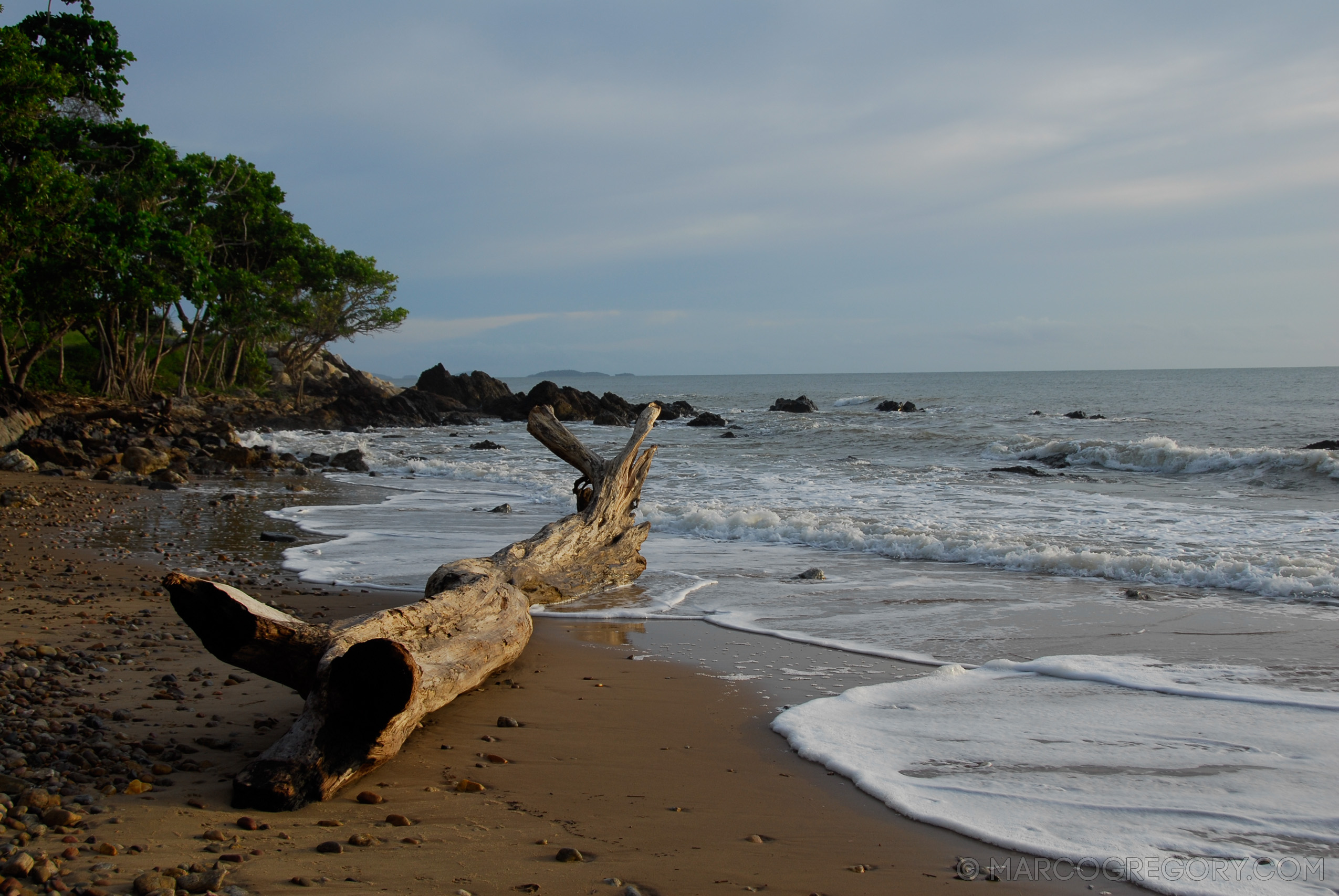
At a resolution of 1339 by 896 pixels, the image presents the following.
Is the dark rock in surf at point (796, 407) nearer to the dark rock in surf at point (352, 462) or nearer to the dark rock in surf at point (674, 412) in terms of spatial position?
the dark rock in surf at point (674, 412)

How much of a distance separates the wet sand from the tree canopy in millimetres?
13678

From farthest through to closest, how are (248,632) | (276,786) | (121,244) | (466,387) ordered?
(466,387), (121,244), (248,632), (276,786)

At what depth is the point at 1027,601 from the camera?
7.10 meters

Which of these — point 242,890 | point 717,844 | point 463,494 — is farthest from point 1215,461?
point 242,890

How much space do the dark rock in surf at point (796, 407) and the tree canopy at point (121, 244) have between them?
22.0 metres

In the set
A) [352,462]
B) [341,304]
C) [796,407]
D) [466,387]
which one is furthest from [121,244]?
[796,407]

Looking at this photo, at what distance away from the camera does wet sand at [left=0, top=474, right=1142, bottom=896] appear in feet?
8.76

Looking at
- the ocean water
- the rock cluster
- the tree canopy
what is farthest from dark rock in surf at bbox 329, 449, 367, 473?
the rock cluster

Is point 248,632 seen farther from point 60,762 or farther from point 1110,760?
point 1110,760

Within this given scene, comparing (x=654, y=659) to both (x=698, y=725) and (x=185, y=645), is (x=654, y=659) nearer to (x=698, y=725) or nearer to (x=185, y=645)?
(x=698, y=725)

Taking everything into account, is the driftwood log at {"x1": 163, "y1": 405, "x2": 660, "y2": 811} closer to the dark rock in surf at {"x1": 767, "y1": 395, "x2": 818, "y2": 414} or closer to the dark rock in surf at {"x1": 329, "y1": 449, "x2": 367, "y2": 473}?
the dark rock in surf at {"x1": 329, "y1": 449, "x2": 367, "y2": 473}

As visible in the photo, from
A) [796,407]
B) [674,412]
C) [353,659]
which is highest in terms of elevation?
[796,407]

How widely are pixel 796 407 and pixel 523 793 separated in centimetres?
4564

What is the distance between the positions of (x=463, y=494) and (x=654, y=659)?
10.3m
